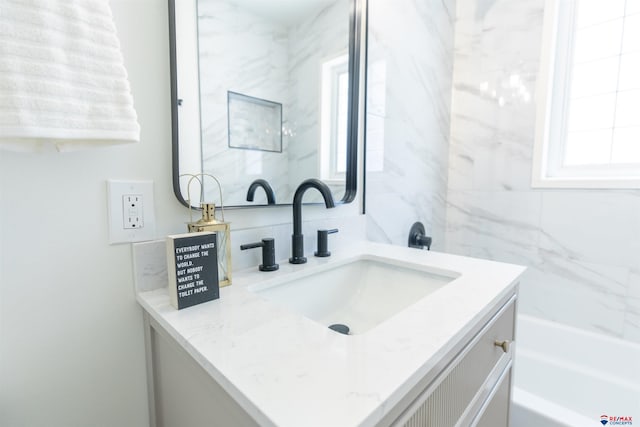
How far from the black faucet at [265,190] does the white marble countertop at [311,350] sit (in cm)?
26

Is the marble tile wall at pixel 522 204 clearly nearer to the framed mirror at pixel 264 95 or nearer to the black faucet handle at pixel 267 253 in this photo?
the framed mirror at pixel 264 95

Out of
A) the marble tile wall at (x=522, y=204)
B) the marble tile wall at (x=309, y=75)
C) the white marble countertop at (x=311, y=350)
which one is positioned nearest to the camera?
the white marble countertop at (x=311, y=350)

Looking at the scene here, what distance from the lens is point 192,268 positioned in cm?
58

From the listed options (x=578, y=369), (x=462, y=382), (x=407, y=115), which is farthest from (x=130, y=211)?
(x=578, y=369)

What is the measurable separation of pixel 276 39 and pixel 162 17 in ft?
1.05

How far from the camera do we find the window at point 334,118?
105 cm

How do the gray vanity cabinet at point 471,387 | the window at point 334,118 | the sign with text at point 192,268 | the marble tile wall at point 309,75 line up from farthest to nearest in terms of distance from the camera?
the window at point 334,118 → the marble tile wall at point 309,75 → the sign with text at point 192,268 → the gray vanity cabinet at point 471,387

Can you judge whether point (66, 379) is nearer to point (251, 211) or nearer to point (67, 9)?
point (251, 211)

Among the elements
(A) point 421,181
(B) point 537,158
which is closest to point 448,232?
(A) point 421,181

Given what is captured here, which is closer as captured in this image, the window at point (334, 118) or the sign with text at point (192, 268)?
the sign with text at point (192, 268)

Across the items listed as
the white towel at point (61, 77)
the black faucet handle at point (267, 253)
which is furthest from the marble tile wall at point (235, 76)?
the white towel at point (61, 77)

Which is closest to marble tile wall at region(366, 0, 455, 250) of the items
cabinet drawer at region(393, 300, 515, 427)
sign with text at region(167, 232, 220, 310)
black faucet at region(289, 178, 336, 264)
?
black faucet at region(289, 178, 336, 264)

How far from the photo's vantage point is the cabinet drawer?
0.46 meters

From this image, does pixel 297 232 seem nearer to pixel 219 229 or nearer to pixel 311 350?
pixel 219 229
